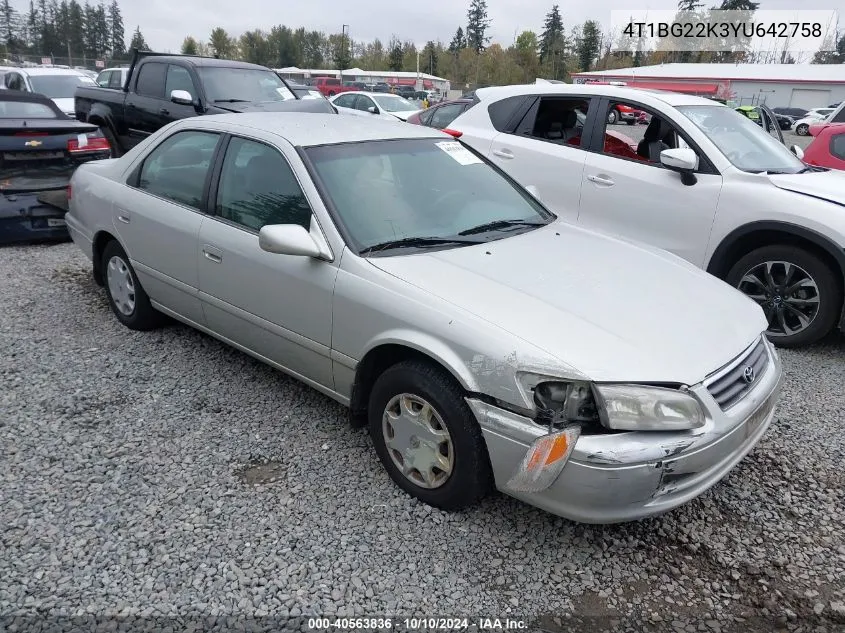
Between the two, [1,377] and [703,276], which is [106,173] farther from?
[703,276]

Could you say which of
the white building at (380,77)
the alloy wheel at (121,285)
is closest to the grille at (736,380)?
the alloy wheel at (121,285)

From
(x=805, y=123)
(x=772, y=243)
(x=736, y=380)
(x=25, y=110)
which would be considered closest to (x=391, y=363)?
(x=736, y=380)

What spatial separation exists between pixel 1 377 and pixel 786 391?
4.79 meters

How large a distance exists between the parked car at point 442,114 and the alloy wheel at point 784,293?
3343 millimetres

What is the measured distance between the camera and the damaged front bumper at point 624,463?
7.71 ft

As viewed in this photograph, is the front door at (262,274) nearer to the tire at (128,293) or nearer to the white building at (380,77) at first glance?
the tire at (128,293)

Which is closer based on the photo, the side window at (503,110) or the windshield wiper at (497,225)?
the windshield wiper at (497,225)

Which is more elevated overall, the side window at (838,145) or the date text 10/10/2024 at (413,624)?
the side window at (838,145)

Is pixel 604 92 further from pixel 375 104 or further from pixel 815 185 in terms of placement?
pixel 375 104

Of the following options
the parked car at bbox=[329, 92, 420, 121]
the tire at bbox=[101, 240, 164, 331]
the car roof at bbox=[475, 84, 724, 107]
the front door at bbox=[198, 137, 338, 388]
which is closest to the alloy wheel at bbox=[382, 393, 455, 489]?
the front door at bbox=[198, 137, 338, 388]

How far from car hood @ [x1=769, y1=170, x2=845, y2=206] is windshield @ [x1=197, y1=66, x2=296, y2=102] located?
6950 millimetres

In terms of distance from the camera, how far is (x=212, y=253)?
368cm

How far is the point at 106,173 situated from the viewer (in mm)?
4652

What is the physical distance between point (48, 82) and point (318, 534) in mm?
14052
